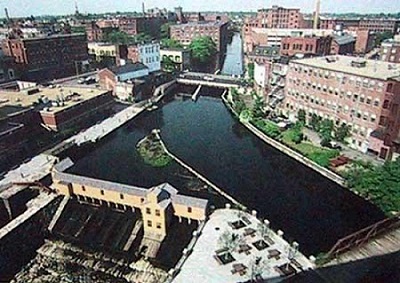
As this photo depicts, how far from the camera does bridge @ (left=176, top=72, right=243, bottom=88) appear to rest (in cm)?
9438

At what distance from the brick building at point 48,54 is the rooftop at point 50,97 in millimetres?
20763

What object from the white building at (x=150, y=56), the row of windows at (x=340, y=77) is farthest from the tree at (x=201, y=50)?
the row of windows at (x=340, y=77)

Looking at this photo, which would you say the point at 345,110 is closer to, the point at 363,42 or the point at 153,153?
the point at 153,153

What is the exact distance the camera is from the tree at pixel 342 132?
2159 inches

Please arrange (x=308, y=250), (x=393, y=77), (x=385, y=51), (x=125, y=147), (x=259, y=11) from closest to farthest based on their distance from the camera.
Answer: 1. (x=308, y=250)
2. (x=393, y=77)
3. (x=125, y=147)
4. (x=385, y=51)
5. (x=259, y=11)

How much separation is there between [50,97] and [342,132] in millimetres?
55656

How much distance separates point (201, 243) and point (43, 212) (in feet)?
63.6

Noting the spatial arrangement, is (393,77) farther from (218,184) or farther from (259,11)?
(259,11)

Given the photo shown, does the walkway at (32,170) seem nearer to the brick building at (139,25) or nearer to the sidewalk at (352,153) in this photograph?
the sidewalk at (352,153)

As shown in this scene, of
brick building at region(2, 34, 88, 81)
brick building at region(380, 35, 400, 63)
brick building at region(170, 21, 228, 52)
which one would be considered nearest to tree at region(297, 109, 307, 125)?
brick building at region(380, 35, 400, 63)

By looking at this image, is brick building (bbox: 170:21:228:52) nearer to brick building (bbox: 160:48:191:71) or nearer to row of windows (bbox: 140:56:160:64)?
brick building (bbox: 160:48:191:71)

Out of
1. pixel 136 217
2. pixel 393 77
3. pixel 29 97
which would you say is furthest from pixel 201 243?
pixel 29 97

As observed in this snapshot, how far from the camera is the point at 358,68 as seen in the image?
5656 cm

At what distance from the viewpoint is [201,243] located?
102 ft
